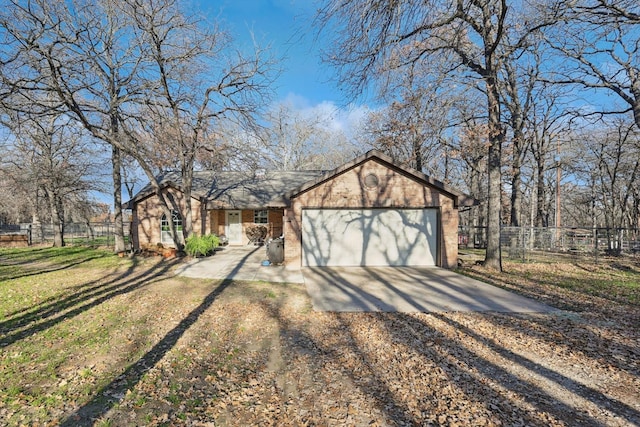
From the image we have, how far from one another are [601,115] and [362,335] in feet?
43.4

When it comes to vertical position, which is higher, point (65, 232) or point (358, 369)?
point (65, 232)

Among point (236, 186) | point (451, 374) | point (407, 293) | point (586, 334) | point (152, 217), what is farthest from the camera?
point (236, 186)

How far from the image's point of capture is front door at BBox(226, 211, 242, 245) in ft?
58.9

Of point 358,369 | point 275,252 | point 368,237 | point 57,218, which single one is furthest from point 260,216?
point 358,369

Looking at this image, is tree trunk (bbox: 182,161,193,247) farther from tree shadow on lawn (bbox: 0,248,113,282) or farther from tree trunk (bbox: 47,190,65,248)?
tree trunk (bbox: 47,190,65,248)

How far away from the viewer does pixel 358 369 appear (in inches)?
159

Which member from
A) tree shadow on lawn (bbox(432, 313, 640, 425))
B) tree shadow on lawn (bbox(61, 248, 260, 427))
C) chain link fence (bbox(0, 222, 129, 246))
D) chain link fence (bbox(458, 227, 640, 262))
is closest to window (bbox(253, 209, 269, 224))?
chain link fence (bbox(0, 222, 129, 246))

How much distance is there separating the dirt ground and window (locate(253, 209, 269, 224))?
11.5 m

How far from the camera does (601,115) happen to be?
37.3 feet

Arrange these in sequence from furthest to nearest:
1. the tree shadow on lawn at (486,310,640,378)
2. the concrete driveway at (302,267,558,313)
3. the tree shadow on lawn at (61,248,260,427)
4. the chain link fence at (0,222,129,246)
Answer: the chain link fence at (0,222,129,246) → the concrete driveway at (302,267,558,313) → the tree shadow on lawn at (486,310,640,378) → the tree shadow on lawn at (61,248,260,427)

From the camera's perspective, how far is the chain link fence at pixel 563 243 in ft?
45.8

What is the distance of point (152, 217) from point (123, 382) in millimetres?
15428

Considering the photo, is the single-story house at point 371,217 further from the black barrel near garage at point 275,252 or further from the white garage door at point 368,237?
the black barrel near garage at point 275,252

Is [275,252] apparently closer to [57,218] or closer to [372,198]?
[372,198]
